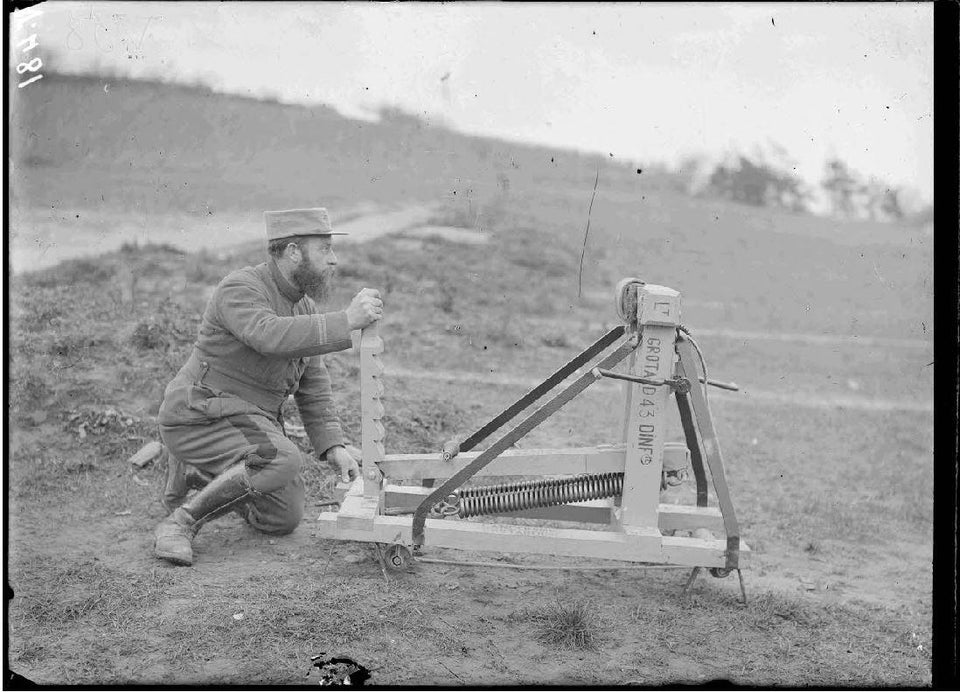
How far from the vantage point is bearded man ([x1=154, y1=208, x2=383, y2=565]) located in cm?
442

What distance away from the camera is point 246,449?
4516 mm

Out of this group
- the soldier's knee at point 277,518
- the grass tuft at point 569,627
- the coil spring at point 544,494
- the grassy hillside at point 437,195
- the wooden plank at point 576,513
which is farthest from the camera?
the grassy hillside at point 437,195

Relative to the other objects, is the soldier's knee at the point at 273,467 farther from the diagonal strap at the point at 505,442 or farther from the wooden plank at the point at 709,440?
the wooden plank at the point at 709,440

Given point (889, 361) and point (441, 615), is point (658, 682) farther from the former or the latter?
point (889, 361)

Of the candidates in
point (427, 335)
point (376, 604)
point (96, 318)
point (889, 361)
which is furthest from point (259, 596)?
point (889, 361)

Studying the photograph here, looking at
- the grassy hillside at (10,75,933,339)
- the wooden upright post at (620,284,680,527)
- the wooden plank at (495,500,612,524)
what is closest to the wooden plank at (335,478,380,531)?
the wooden plank at (495,500,612,524)

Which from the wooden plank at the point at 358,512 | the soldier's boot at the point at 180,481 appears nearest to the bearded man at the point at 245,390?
the soldier's boot at the point at 180,481

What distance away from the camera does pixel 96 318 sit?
7.21 meters

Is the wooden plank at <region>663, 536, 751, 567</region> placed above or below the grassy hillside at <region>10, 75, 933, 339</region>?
below

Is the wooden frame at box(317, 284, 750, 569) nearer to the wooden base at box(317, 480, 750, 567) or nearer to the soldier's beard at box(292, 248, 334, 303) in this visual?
the wooden base at box(317, 480, 750, 567)

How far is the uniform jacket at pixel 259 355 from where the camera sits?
422cm

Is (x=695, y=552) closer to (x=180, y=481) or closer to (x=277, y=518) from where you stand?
(x=277, y=518)

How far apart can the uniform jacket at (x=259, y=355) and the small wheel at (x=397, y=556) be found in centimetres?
71

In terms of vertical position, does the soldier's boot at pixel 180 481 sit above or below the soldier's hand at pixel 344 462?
below
